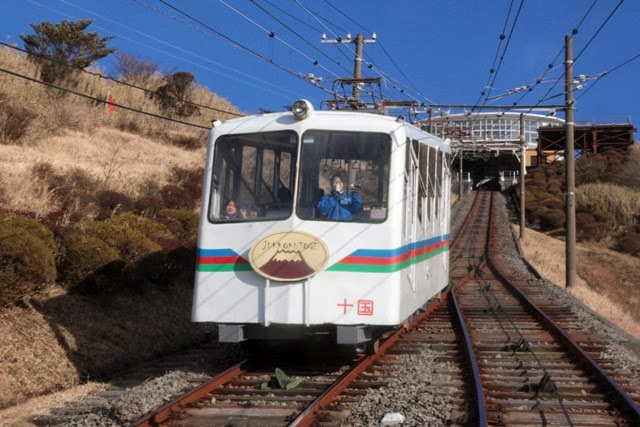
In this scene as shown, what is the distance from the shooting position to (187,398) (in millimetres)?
6727

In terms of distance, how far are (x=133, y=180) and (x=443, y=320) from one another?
9881mm

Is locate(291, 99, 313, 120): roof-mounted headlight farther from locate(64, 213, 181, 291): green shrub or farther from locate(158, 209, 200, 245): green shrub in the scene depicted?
locate(158, 209, 200, 245): green shrub

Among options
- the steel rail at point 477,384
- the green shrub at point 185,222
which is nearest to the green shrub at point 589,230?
the green shrub at point 185,222

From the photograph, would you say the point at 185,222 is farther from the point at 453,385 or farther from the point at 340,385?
the point at 453,385

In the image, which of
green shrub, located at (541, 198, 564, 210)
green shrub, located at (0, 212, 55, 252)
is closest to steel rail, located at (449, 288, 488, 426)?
green shrub, located at (0, 212, 55, 252)

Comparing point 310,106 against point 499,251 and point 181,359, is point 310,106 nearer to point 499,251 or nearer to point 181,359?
point 181,359

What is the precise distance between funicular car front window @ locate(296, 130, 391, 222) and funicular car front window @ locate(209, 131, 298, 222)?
19 cm

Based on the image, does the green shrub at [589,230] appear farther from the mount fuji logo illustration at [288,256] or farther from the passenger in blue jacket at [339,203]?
the mount fuji logo illustration at [288,256]

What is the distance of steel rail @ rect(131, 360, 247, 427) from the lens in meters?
5.99

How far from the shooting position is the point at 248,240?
797cm

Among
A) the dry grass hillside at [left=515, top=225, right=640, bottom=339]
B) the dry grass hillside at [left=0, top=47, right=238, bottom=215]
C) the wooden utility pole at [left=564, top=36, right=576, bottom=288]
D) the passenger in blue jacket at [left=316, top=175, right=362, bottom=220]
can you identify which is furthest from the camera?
the dry grass hillside at [left=515, top=225, right=640, bottom=339]

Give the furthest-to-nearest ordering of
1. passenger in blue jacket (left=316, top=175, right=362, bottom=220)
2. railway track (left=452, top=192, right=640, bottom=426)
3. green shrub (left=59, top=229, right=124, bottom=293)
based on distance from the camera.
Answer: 1. green shrub (left=59, top=229, right=124, bottom=293)
2. passenger in blue jacket (left=316, top=175, right=362, bottom=220)
3. railway track (left=452, top=192, right=640, bottom=426)

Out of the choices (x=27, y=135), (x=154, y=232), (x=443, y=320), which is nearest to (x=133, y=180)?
(x=27, y=135)

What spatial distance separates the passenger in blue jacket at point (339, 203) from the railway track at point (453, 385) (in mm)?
1733
